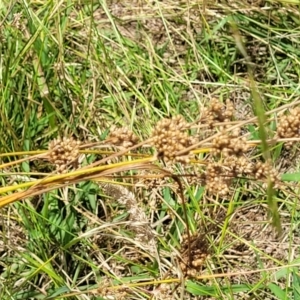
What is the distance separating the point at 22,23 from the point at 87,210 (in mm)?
461

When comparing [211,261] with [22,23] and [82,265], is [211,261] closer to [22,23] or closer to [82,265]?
[82,265]

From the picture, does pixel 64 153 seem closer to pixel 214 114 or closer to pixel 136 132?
pixel 214 114

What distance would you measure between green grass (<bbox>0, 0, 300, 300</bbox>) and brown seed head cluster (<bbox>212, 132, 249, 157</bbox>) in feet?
0.70

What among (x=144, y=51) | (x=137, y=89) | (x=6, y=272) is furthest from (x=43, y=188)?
(x=144, y=51)

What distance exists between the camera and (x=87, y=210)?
4.06 feet

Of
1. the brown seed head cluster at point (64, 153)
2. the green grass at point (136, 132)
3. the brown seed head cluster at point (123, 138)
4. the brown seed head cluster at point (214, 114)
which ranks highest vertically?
the brown seed head cluster at point (214, 114)

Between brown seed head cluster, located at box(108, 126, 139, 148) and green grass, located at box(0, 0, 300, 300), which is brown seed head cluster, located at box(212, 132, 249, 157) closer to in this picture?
brown seed head cluster, located at box(108, 126, 139, 148)

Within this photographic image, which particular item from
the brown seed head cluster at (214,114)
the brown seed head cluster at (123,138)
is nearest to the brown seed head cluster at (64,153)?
the brown seed head cluster at (123,138)

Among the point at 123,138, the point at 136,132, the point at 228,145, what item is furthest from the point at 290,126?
the point at 136,132

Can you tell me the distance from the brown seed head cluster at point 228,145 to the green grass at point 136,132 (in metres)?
0.21

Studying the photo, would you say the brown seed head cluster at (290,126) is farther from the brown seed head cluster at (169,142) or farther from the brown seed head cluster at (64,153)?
the brown seed head cluster at (64,153)

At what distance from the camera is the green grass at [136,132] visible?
43.8 inches

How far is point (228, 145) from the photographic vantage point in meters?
0.66

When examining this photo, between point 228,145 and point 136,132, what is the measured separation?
0.71 m
